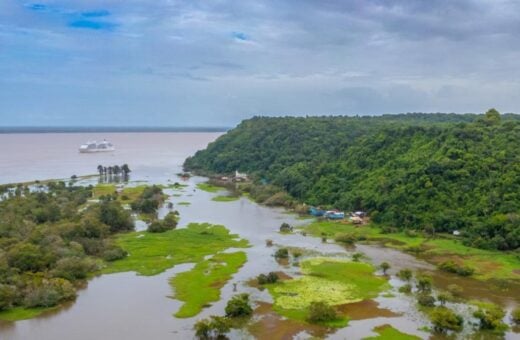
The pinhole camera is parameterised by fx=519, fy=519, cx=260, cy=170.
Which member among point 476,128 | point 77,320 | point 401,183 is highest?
point 476,128

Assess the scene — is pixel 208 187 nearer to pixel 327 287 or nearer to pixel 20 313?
pixel 327 287

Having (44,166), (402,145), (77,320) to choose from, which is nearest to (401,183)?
(402,145)

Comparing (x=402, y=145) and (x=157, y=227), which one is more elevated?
(x=402, y=145)

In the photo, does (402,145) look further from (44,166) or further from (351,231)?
(44,166)

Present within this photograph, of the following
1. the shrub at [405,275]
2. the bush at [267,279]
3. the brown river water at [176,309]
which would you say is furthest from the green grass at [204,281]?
the shrub at [405,275]

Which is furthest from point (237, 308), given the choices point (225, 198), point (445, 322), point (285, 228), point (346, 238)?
point (225, 198)

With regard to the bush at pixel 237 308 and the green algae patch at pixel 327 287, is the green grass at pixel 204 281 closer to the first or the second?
the bush at pixel 237 308
